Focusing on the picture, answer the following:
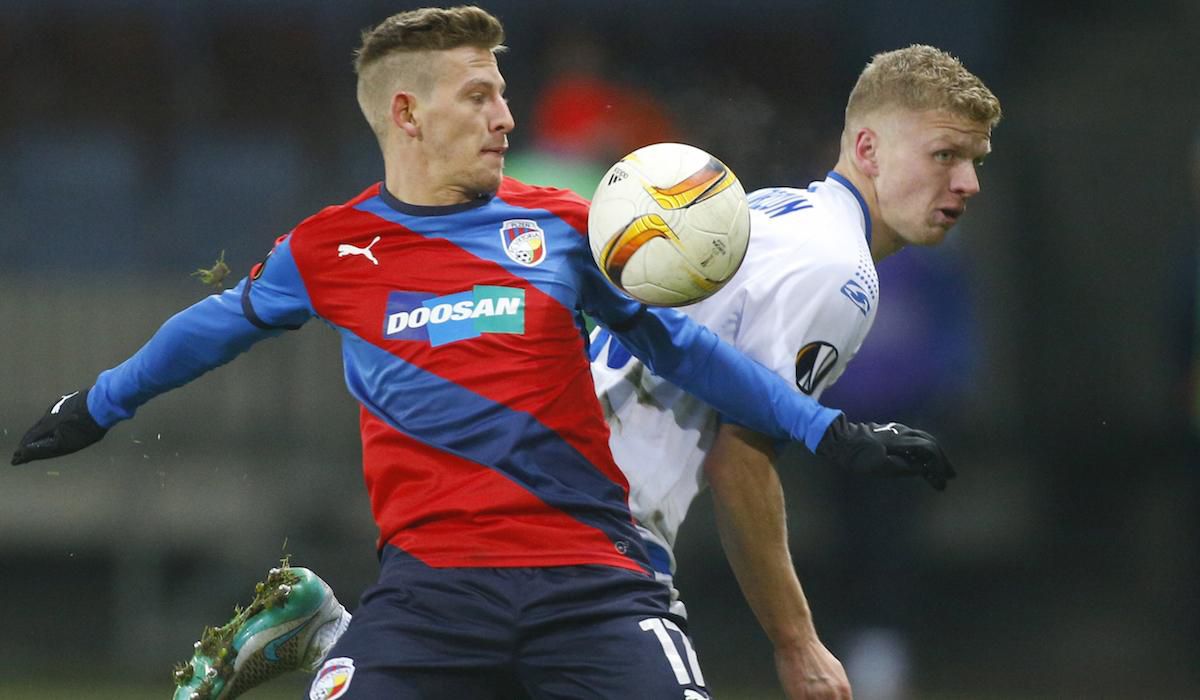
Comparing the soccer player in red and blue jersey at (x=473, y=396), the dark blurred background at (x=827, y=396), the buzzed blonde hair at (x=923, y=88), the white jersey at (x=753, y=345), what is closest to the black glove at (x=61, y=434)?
the soccer player in red and blue jersey at (x=473, y=396)

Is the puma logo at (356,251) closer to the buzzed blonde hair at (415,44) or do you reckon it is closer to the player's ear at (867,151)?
the buzzed blonde hair at (415,44)

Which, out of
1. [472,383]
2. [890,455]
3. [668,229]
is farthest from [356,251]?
[890,455]

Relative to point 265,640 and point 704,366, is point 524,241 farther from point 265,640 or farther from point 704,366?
point 265,640

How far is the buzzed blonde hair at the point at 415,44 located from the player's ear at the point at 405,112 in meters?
0.02

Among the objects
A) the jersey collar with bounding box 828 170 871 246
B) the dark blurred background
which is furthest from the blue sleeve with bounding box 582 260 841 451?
the dark blurred background

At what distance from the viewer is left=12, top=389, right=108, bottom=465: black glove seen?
4180 mm

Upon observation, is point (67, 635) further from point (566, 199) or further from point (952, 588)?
point (566, 199)

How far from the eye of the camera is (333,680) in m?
3.60

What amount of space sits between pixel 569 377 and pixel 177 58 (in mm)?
5206

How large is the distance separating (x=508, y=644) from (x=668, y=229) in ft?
3.01

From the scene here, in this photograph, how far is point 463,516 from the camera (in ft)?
12.2

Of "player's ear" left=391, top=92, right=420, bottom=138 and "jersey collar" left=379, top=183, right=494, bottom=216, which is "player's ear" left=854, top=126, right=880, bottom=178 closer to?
"jersey collar" left=379, top=183, right=494, bottom=216

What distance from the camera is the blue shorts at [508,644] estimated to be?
3.57 m

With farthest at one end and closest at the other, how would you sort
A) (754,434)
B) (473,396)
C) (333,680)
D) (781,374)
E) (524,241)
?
1. (754,434)
2. (781,374)
3. (524,241)
4. (473,396)
5. (333,680)
